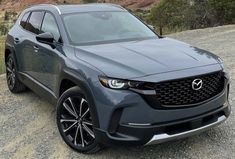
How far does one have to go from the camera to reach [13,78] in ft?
25.1

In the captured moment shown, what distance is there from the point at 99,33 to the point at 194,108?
1924 mm

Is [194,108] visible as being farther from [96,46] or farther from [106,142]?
[96,46]

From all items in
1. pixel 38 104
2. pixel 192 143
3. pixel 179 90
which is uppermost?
pixel 179 90

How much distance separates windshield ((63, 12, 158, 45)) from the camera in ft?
18.6

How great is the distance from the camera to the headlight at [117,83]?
14.2 ft

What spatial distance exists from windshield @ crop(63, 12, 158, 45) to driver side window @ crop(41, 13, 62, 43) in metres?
0.16

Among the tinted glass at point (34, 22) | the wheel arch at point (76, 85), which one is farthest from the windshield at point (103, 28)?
the tinted glass at point (34, 22)

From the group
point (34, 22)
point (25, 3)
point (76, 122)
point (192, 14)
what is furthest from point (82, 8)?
point (25, 3)

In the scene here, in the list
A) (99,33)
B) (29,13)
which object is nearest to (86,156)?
(99,33)

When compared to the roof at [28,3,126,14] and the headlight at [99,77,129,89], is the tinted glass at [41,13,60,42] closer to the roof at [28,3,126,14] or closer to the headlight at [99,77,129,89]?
the roof at [28,3,126,14]

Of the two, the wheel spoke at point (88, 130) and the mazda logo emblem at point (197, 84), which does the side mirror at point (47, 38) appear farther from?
the mazda logo emblem at point (197, 84)

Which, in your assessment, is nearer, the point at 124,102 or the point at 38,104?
the point at 124,102

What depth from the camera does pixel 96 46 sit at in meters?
5.36

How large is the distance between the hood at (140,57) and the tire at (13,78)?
257cm
